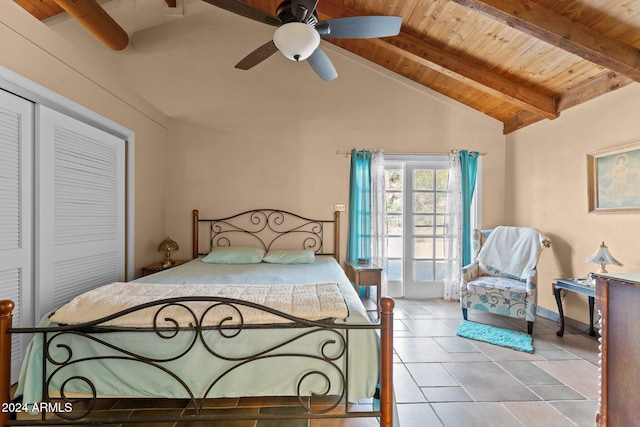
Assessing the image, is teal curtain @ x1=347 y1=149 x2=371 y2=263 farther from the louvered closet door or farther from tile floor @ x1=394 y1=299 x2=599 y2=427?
the louvered closet door

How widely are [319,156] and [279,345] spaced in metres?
2.88

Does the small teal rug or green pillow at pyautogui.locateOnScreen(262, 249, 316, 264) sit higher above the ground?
green pillow at pyautogui.locateOnScreen(262, 249, 316, 264)

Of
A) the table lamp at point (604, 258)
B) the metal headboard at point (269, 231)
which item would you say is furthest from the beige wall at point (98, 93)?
the table lamp at point (604, 258)

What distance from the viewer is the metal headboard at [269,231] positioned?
3980 millimetres

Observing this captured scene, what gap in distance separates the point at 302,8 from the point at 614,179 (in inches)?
117

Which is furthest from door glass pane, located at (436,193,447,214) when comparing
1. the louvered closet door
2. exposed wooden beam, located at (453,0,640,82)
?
the louvered closet door

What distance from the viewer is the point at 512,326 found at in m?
3.24

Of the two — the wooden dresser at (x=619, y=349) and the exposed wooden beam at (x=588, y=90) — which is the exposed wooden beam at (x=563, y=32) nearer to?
the exposed wooden beam at (x=588, y=90)

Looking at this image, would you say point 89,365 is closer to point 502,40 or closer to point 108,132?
point 108,132

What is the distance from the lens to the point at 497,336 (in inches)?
116

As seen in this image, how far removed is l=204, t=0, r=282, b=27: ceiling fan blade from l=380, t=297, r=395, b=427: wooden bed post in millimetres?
1851

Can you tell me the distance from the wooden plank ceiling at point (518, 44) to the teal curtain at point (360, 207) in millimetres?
1288

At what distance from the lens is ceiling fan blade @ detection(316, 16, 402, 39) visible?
6.77 feet

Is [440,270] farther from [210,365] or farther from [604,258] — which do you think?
[210,365]
